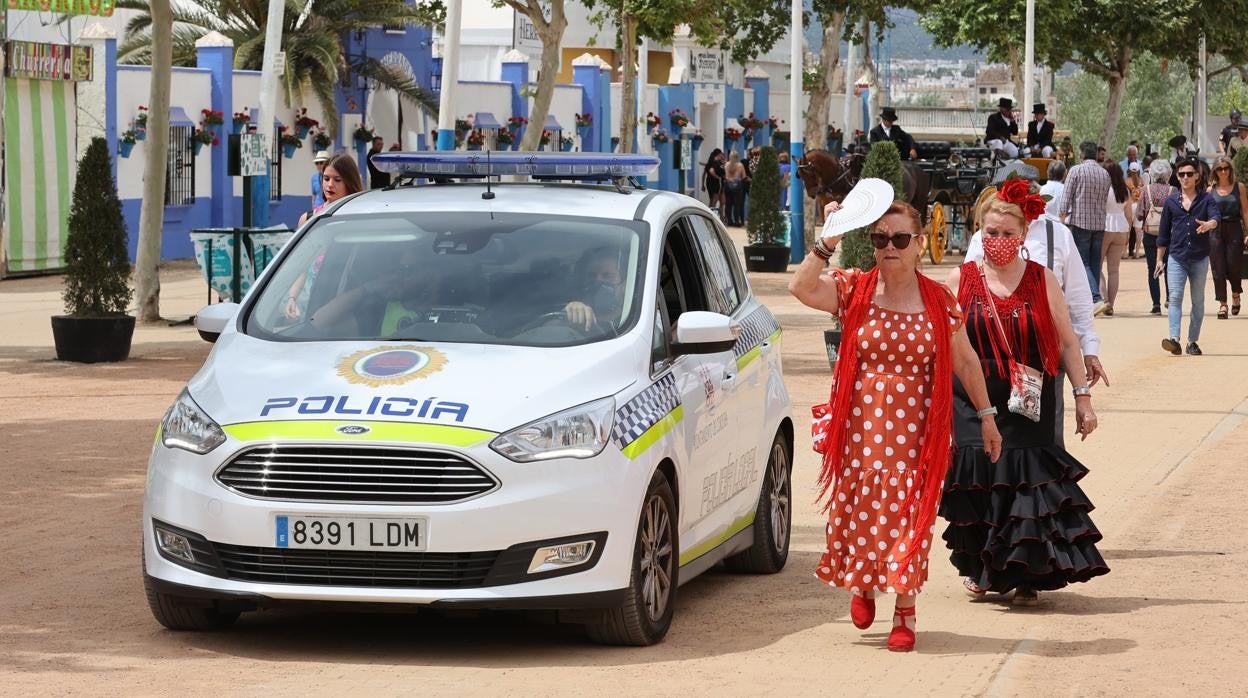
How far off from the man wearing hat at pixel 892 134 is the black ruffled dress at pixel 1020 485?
2295 cm

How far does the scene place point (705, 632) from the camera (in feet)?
26.3

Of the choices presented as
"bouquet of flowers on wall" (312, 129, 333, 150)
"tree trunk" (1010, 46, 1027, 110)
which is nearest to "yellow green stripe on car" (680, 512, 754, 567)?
"bouquet of flowers on wall" (312, 129, 333, 150)

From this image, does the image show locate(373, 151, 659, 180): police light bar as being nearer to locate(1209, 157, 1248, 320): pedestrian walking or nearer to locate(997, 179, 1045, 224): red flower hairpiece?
locate(997, 179, 1045, 224): red flower hairpiece

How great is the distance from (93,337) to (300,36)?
936 inches

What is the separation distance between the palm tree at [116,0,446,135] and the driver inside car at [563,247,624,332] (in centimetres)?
3218

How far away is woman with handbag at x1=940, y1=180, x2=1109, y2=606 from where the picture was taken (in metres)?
8.45

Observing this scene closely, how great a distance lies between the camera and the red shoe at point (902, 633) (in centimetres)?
770

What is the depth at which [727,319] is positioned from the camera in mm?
8008

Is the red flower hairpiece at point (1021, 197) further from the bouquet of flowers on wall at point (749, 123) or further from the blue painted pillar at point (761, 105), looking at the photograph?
the blue painted pillar at point (761, 105)

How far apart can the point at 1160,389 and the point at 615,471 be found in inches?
425

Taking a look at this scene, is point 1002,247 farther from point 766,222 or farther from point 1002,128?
point 1002,128

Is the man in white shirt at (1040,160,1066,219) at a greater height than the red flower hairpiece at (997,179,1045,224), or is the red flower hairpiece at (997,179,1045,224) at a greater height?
the red flower hairpiece at (997,179,1045,224)

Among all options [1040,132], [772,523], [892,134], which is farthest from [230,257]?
[1040,132]

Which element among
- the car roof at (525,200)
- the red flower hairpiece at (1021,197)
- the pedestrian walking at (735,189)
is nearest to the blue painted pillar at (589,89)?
the pedestrian walking at (735,189)
